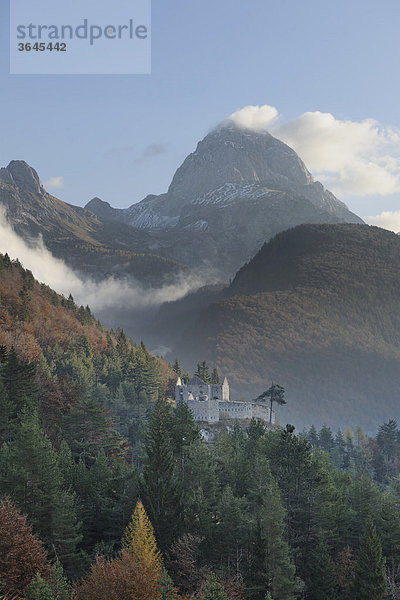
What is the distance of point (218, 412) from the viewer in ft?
390

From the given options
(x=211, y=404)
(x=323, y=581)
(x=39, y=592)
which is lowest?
(x=323, y=581)

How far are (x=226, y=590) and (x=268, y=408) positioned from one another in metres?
88.5

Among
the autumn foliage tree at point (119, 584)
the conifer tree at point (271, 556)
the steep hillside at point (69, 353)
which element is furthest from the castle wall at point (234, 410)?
the autumn foliage tree at point (119, 584)

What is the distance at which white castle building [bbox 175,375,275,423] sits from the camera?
116438 millimetres

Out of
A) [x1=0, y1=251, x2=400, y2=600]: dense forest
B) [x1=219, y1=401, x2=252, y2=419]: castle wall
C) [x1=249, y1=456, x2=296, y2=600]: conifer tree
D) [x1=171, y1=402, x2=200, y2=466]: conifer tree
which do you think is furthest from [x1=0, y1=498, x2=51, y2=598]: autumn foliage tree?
[x1=219, y1=401, x2=252, y2=419]: castle wall

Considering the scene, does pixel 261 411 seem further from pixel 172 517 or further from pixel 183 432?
pixel 172 517

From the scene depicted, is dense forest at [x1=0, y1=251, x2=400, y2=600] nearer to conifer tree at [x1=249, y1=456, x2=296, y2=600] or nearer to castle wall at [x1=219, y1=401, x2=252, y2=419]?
conifer tree at [x1=249, y1=456, x2=296, y2=600]

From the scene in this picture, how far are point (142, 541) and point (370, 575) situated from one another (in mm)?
21539

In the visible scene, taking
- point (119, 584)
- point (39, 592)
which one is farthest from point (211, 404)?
point (39, 592)

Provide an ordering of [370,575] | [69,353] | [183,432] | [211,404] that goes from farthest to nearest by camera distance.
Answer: [69,353] < [211,404] < [183,432] < [370,575]

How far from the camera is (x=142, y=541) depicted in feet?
154

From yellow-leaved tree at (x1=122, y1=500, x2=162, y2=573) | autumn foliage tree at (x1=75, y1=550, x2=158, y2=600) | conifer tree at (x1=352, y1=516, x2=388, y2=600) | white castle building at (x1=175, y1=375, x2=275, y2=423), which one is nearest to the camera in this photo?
autumn foliage tree at (x1=75, y1=550, x2=158, y2=600)

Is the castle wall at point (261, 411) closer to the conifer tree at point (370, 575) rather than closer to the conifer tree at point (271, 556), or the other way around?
the conifer tree at point (271, 556)

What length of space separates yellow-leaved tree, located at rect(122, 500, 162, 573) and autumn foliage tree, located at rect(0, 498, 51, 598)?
723cm
